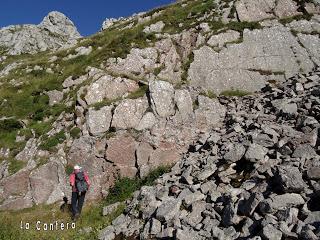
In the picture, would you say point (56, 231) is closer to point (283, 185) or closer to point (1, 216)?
point (1, 216)

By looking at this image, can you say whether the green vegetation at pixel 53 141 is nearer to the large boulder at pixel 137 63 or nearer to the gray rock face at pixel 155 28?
the large boulder at pixel 137 63

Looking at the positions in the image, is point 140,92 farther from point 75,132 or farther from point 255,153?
point 255,153

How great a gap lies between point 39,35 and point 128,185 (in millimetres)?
95839

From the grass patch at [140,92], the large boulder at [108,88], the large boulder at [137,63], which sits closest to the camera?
the grass patch at [140,92]

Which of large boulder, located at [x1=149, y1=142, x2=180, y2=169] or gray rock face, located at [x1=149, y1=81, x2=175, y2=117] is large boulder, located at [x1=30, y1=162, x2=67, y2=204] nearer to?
large boulder, located at [x1=149, y1=142, x2=180, y2=169]

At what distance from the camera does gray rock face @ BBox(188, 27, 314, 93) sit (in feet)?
Result: 95.1

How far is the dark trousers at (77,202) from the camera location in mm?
19400

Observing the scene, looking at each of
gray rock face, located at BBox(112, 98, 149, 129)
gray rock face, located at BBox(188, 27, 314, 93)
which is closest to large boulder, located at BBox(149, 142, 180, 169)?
gray rock face, located at BBox(112, 98, 149, 129)

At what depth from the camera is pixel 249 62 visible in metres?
30.2

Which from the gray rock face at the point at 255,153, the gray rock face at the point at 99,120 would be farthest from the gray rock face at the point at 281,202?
the gray rock face at the point at 99,120

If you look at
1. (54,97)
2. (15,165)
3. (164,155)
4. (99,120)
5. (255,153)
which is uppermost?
(54,97)

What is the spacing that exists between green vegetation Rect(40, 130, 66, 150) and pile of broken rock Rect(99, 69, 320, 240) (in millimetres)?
6448

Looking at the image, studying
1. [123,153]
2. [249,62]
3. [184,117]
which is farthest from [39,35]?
[123,153]

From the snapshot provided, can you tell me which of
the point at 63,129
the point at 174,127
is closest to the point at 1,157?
the point at 63,129
